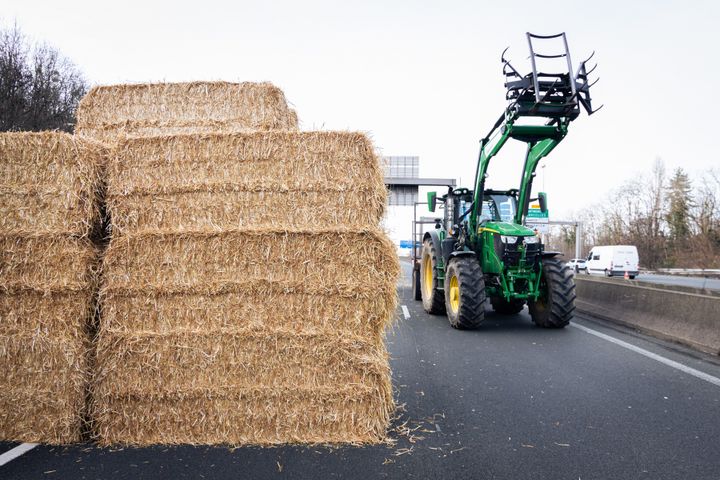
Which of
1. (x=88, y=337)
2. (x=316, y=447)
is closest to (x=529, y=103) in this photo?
(x=316, y=447)

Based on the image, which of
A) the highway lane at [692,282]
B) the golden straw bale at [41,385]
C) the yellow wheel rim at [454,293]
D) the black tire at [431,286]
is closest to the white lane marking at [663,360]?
the yellow wheel rim at [454,293]

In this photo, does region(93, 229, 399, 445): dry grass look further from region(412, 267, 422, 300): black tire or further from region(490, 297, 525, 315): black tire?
region(412, 267, 422, 300): black tire

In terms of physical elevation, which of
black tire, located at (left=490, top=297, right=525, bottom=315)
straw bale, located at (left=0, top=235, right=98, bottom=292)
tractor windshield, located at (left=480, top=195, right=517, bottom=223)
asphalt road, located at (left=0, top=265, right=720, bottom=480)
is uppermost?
tractor windshield, located at (left=480, top=195, right=517, bottom=223)

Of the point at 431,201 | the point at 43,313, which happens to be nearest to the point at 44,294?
the point at 43,313

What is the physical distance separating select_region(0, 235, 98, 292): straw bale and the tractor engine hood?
23.3ft

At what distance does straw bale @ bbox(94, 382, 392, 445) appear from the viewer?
13.2ft

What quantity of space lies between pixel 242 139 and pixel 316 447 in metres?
2.46

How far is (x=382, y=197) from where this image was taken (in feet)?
13.9

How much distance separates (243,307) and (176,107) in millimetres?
3034

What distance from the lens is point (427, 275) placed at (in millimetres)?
12820

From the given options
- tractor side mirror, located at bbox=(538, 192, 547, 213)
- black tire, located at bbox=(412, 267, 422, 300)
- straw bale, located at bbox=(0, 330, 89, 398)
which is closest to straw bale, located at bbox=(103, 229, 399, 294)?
straw bale, located at bbox=(0, 330, 89, 398)

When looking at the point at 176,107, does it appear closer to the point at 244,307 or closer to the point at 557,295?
the point at 244,307

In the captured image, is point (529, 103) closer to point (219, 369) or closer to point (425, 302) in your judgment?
point (425, 302)

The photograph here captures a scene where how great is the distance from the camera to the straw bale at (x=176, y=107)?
5.88m
